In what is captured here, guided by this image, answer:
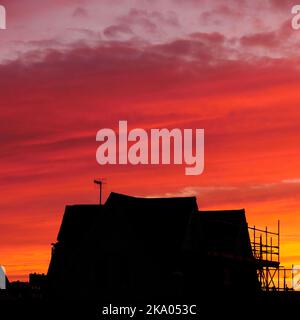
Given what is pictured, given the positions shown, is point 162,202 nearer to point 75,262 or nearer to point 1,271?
point 75,262

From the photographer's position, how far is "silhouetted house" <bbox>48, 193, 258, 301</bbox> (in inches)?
2158

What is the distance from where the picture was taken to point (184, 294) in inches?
2146

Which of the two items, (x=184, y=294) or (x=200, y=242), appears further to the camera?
(x=200, y=242)

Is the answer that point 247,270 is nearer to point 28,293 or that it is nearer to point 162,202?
point 162,202

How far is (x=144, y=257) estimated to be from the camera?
5528cm

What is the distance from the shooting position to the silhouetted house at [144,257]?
54.8m
